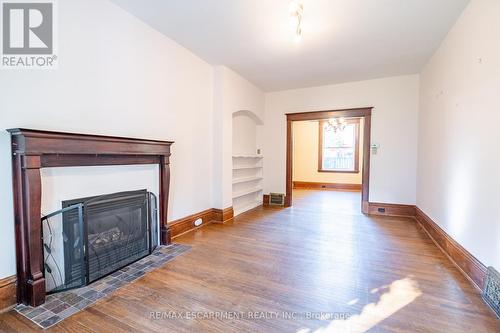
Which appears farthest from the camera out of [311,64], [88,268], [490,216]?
[311,64]

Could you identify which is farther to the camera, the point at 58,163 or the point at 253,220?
the point at 253,220

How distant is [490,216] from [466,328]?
3.11 feet

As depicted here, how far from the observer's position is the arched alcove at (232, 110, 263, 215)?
5.01 meters

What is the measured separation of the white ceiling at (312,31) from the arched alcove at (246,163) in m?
1.31

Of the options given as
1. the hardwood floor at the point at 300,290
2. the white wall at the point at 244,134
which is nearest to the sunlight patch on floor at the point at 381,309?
the hardwood floor at the point at 300,290

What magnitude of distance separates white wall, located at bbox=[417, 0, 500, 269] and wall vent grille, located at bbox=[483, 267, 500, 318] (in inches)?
3.6

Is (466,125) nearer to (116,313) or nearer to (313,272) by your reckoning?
(313,272)

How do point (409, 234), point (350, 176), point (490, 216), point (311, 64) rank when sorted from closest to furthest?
point (490, 216), point (409, 234), point (311, 64), point (350, 176)

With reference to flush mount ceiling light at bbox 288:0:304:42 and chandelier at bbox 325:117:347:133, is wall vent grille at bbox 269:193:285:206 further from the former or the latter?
chandelier at bbox 325:117:347:133

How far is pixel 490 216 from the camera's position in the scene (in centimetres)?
195

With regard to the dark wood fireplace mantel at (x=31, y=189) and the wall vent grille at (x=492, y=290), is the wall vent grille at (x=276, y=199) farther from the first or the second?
the dark wood fireplace mantel at (x=31, y=189)

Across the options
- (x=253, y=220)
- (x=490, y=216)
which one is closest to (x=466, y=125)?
(x=490, y=216)

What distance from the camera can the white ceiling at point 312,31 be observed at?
243 centimetres

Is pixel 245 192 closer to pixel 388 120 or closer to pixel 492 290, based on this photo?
pixel 388 120
